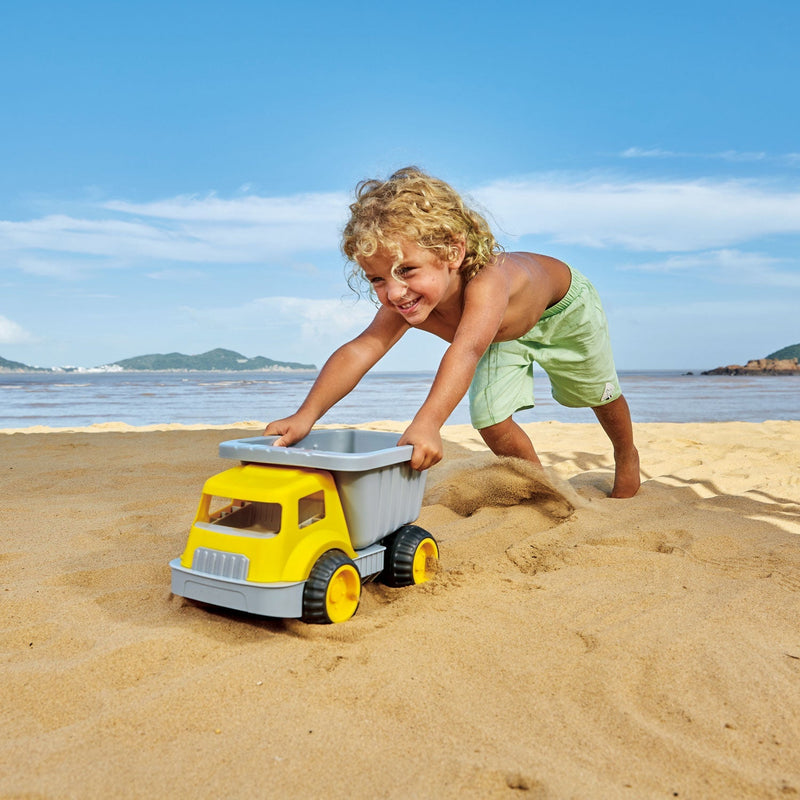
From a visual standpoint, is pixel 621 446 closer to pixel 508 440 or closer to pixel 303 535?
pixel 508 440

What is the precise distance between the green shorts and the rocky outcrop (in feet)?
125

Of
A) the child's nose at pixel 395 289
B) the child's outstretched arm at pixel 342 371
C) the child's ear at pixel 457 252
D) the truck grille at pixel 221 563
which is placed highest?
the child's ear at pixel 457 252

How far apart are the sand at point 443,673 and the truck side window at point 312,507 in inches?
12.0

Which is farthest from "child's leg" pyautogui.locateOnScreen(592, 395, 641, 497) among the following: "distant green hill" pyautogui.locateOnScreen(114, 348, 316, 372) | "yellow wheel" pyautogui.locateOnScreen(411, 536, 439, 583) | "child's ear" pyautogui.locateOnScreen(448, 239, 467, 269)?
"distant green hill" pyautogui.locateOnScreen(114, 348, 316, 372)

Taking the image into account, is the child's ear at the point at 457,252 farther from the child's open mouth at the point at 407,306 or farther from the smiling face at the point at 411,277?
the child's open mouth at the point at 407,306

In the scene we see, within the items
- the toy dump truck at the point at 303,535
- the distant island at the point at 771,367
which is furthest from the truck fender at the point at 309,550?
the distant island at the point at 771,367

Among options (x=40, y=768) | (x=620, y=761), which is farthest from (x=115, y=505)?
(x=620, y=761)

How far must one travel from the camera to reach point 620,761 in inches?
45.2

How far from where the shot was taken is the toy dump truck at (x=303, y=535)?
1.62 metres

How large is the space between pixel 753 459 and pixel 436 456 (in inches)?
132

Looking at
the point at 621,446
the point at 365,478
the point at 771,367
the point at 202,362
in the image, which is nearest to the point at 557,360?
the point at 621,446

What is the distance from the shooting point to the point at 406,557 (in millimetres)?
A: 2012

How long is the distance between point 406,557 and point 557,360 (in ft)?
5.32

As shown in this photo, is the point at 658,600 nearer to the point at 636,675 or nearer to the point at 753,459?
the point at 636,675
